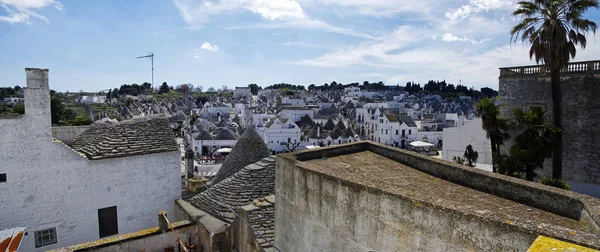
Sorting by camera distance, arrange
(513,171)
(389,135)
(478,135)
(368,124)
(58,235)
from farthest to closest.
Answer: (368,124) → (389,135) → (478,135) → (513,171) → (58,235)

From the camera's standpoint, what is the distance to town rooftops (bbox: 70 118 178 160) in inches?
414

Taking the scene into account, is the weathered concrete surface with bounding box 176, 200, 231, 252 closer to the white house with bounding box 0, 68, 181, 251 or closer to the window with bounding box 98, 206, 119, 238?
the white house with bounding box 0, 68, 181, 251

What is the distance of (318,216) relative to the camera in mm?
5758

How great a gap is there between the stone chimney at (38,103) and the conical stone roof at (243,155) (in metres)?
8.45

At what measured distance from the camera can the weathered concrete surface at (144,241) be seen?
7.98 meters

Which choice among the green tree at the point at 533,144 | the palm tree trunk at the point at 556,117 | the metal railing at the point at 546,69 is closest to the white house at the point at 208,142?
the metal railing at the point at 546,69

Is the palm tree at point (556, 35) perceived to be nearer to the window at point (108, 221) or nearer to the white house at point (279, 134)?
the window at point (108, 221)

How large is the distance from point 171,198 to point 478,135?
22.5 meters

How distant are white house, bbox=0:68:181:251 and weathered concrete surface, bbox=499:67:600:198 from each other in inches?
725

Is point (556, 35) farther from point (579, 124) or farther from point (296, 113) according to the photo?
point (296, 113)

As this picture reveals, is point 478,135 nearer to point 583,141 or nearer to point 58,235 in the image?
point 583,141

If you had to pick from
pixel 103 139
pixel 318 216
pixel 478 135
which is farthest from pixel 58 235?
pixel 478 135

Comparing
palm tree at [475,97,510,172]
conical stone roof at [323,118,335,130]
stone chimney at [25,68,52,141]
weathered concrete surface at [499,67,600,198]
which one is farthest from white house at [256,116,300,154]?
stone chimney at [25,68,52,141]

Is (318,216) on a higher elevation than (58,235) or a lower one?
higher
